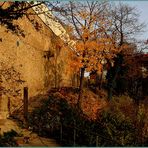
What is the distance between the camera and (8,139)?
14594mm

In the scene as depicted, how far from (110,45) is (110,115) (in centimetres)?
926

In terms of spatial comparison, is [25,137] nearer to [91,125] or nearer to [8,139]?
[8,139]

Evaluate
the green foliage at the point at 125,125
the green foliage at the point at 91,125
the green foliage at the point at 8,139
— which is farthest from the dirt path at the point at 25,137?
the green foliage at the point at 125,125

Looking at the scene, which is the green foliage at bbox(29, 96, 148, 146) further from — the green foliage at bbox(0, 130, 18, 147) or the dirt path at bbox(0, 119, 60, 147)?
the green foliage at bbox(0, 130, 18, 147)

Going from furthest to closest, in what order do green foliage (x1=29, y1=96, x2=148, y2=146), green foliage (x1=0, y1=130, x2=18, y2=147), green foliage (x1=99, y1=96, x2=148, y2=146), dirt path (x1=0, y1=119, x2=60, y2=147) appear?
green foliage (x1=99, y1=96, x2=148, y2=146), green foliage (x1=29, y1=96, x2=148, y2=146), dirt path (x1=0, y1=119, x2=60, y2=147), green foliage (x1=0, y1=130, x2=18, y2=147)

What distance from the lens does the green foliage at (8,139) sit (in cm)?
1359

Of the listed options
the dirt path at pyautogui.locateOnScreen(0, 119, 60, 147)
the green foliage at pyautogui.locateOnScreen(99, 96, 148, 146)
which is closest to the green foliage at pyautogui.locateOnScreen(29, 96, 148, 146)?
the green foliage at pyautogui.locateOnScreen(99, 96, 148, 146)

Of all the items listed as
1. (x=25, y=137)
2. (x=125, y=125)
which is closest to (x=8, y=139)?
(x=25, y=137)

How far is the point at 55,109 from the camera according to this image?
21688 mm

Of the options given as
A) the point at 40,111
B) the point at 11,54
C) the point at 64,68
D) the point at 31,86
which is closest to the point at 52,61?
the point at 64,68

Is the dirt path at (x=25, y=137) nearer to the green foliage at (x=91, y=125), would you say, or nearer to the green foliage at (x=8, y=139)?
the green foliage at (x=8, y=139)

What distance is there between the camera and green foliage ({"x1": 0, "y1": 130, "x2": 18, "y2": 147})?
13594 mm

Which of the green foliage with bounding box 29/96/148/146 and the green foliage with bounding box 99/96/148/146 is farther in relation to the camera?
the green foliage with bounding box 99/96/148/146

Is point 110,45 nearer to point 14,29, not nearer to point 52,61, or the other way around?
point 52,61
